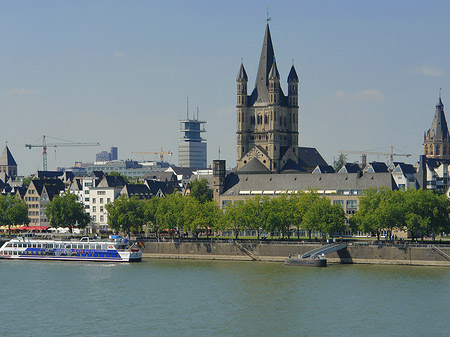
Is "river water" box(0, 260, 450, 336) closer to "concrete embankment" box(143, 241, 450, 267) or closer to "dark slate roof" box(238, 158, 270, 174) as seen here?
"concrete embankment" box(143, 241, 450, 267)

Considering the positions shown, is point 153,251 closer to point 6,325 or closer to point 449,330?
point 6,325

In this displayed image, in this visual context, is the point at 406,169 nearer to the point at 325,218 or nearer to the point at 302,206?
the point at 302,206

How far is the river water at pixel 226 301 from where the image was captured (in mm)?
81812

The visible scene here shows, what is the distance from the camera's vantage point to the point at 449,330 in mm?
80562

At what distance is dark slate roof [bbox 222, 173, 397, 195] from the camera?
547 ft

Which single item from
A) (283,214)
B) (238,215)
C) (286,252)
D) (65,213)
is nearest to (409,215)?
(286,252)

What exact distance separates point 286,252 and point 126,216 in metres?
38.6

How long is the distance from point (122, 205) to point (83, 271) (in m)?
41.2

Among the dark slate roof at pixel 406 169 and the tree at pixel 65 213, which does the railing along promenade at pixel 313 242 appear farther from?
the dark slate roof at pixel 406 169

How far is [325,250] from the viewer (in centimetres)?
13100

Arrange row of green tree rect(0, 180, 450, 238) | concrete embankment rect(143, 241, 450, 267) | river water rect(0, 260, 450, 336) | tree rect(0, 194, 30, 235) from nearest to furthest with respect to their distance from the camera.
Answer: river water rect(0, 260, 450, 336)
concrete embankment rect(143, 241, 450, 267)
row of green tree rect(0, 180, 450, 238)
tree rect(0, 194, 30, 235)

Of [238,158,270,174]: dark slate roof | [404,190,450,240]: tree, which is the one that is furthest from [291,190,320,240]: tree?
[238,158,270,174]: dark slate roof

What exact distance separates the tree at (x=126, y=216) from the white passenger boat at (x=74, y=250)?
14903 mm

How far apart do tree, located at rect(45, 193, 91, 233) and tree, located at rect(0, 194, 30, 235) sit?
42.9 feet
